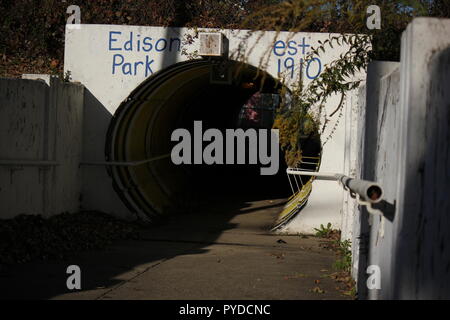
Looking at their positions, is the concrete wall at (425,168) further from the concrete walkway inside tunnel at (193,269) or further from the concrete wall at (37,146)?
the concrete wall at (37,146)

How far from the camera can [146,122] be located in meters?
14.4

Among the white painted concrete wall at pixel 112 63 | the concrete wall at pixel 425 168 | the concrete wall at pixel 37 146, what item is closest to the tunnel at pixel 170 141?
the white painted concrete wall at pixel 112 63

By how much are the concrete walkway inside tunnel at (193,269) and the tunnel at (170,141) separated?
1.48 m

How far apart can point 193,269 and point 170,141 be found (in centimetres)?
900

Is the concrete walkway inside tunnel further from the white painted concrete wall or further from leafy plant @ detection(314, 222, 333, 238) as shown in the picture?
the white painted concrete wall

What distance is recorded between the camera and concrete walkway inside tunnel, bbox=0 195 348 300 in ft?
22.8

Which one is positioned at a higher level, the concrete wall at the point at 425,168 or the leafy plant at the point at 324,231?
the concrete wall at the point at 425,168

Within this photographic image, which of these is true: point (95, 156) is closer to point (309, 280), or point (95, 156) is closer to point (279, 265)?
point (279, 265)

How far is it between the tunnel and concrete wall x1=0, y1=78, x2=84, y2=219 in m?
1.14

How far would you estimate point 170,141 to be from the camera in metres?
17.2

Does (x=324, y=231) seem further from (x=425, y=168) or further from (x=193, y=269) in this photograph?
(x=425, y=168)

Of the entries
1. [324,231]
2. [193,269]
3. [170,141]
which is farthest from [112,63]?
[193,269]

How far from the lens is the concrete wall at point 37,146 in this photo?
31.6ft

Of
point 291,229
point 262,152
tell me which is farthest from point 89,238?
point 262,152
